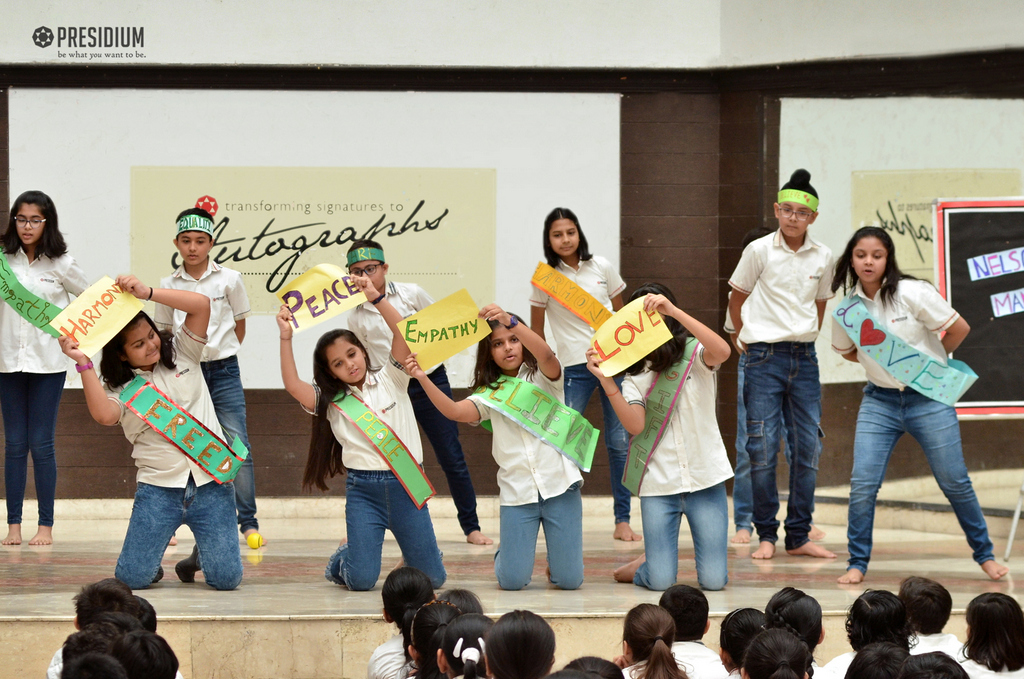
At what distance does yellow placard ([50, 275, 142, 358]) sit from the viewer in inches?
167

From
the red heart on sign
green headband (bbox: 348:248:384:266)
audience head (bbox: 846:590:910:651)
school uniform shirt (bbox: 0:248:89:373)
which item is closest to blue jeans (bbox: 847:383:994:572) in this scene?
the red heart on sign

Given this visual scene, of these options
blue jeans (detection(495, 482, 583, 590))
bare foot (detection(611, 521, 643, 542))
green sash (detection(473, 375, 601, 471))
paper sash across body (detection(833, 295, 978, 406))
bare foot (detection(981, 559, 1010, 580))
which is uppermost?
paper sash across body (detection(833, 295, 978, 406))

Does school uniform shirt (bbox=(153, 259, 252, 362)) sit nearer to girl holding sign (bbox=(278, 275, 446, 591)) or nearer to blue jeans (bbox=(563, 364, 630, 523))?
girl holding sign (bbox=(278, 275, 446, 591))

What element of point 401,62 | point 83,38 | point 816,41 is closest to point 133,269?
point 83,38

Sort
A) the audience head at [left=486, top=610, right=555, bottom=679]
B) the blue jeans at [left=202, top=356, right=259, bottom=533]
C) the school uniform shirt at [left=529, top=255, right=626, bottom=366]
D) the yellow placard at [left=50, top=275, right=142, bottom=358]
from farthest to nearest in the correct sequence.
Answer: the school uniform shirt at [left=529, top=255, right=626, bottom=366], the blue jeans at [left=202, top=356, right=259, bottom=533], the yellow placard at [left=50, top=275, right=142, bottom=358], the audience head at [left=486, top=610, right=555, bottom=679]

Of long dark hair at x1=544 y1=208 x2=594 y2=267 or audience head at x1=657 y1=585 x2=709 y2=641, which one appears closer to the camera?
audience head at x1=657 y1=585 x2=709 y2=641

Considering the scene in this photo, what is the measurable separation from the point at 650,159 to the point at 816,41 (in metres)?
1.15

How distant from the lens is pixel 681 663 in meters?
3.07

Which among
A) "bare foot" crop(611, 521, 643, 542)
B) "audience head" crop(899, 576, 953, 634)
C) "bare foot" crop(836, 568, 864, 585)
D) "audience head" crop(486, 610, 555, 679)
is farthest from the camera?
"bare foot" crop(611, 521, 643, 542)

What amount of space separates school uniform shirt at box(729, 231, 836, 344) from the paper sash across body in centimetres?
48

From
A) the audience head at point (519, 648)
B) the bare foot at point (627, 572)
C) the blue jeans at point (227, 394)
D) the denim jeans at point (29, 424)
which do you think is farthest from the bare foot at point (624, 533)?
the audience head at point (519, 648)

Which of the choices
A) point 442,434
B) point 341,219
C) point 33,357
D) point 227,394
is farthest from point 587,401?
point 33,357

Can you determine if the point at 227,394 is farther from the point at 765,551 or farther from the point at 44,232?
the point at 765,551

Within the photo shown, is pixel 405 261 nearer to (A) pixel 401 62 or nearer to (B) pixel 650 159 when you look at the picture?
(A) pixel 401 62
